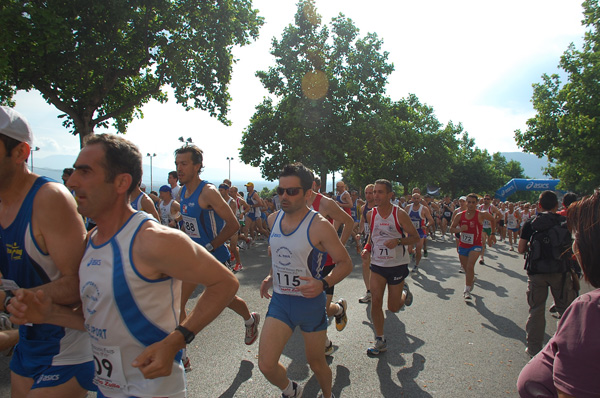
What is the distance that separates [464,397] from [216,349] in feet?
9.24

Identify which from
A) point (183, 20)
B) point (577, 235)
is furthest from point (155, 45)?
point (577, 235)

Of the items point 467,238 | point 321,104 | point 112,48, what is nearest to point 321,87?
point 321,104

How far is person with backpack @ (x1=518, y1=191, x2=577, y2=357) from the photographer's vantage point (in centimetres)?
471

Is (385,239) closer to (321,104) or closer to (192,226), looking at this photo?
(192,226)

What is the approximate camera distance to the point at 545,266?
475 cm

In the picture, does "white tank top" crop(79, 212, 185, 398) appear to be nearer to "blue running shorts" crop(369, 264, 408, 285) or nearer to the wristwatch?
the wristwatch

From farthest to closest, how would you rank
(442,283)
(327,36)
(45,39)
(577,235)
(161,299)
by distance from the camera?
(327,36)
(45,39)
(442,283)
(161,299)
(577,235)

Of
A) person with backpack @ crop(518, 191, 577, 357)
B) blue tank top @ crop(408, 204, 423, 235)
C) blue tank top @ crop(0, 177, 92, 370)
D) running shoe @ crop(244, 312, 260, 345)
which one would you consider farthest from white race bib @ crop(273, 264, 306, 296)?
blue tank top @ crop(408, 204, 423, 235)

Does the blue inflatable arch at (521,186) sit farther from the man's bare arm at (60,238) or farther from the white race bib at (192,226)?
the man's bare arm at (60,238)

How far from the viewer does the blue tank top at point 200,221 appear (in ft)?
15.9

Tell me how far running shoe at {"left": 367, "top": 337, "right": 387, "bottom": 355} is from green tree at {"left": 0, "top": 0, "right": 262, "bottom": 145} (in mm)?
13820

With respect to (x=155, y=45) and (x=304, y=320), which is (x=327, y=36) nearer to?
(x=155, y=45)

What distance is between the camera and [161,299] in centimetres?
182

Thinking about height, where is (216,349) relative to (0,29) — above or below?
below
